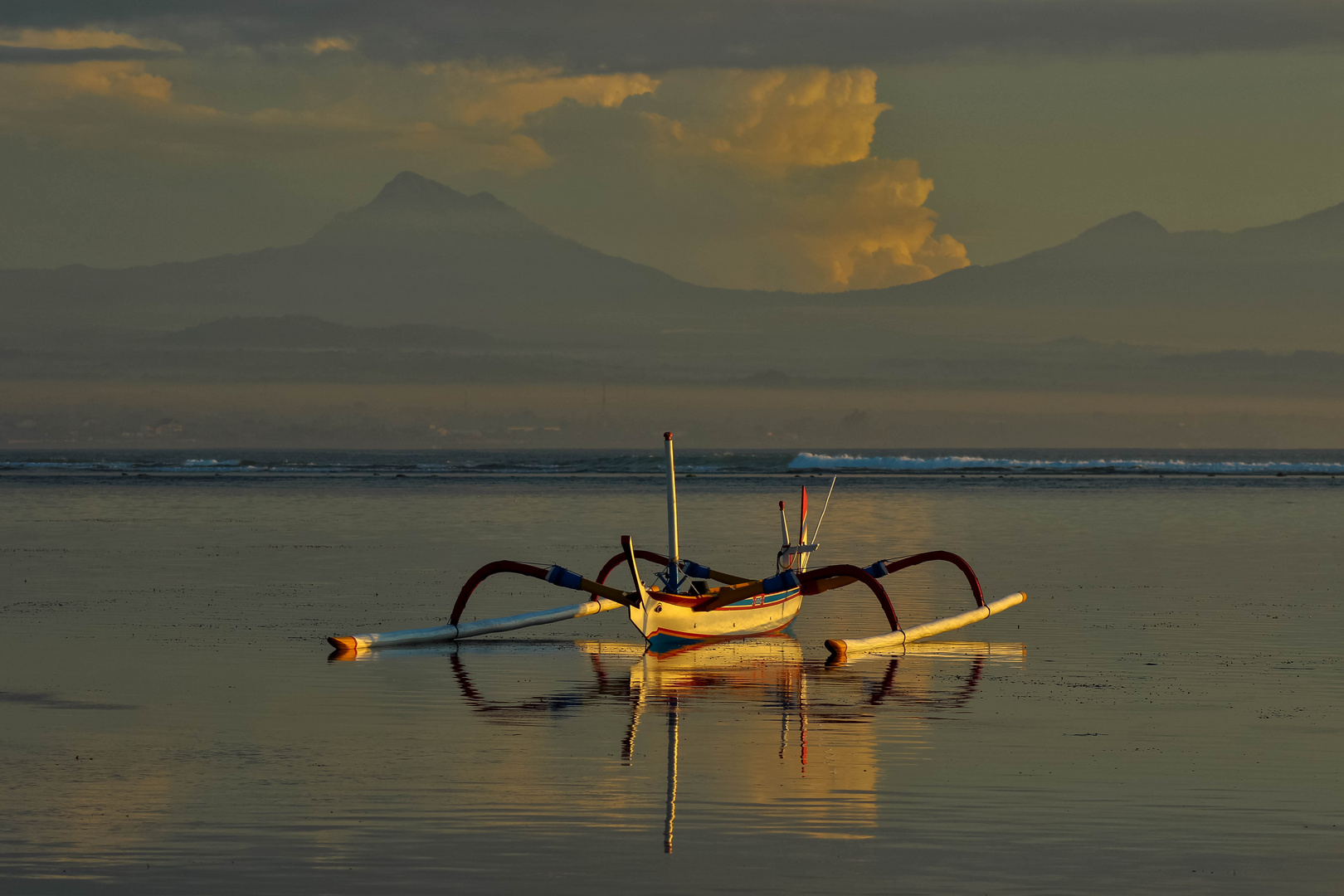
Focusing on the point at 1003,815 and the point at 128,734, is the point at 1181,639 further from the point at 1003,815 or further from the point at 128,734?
the point at 128,734

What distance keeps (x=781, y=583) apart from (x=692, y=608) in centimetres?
186

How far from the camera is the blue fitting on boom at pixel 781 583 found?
24875 mm

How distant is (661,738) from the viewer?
1625cm

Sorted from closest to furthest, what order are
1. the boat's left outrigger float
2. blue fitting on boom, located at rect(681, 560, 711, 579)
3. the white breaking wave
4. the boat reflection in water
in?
1. the boat reflection in water
2. the boat's left outrigger float
3. blue fitting on boom, located at rect(681, 560, 711, 579)
4. the white breaking wave

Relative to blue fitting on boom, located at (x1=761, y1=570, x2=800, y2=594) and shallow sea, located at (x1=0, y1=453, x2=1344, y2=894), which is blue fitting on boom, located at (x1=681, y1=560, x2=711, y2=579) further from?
blue fitting on boom, located at (x1=761, y1=570, x2=800, y2=594)

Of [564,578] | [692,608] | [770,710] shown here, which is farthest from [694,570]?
[770,710]

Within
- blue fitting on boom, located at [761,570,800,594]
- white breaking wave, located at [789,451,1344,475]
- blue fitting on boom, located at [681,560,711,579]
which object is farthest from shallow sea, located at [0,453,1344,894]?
white breaking wave, located at [789,451,1344,475]

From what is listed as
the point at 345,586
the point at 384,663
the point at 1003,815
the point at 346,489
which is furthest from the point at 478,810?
the point at 346,489

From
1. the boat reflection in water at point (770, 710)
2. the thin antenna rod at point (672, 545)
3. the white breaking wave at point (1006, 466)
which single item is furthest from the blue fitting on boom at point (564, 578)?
the white breaking wave at point (1006, 466)

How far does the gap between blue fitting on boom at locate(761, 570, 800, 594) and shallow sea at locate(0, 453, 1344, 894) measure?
2.86 ft

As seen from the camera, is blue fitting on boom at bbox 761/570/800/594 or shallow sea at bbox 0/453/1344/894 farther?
blue fitting on boom at bbox 761/570/800/594

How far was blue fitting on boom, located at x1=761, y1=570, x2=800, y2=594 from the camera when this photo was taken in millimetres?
24875

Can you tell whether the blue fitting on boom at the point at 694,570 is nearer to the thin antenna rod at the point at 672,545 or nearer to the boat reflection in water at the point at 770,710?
the thin antenna rod at the point at 672,545

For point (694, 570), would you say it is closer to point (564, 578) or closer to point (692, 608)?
point (692, 608)
